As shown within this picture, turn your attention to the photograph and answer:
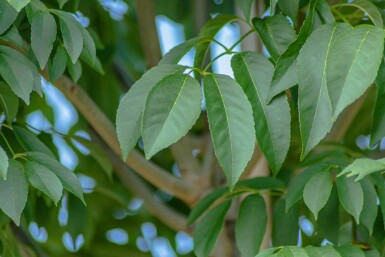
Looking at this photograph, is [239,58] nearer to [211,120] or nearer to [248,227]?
[211,120]

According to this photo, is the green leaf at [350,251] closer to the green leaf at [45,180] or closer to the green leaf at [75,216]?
the green leaf at [45,180]

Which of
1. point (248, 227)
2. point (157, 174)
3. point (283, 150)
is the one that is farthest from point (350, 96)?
point (157, 174)

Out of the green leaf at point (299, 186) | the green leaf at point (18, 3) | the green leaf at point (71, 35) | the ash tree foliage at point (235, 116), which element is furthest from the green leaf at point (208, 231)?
the green leaf at point (18, 3)

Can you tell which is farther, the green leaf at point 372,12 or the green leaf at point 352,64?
the green leaf at point 372,12

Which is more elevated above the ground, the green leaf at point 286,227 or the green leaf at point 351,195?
the green leaf at point 351,195

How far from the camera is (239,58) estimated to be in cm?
92

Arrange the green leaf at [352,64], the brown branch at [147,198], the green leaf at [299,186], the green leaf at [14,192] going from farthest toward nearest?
the brown branch at [147,198], the green leaf at [299,186], the green leaf at [14,192], the green leaf at [352,64]

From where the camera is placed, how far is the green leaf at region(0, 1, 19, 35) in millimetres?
903

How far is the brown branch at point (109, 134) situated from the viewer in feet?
4.05

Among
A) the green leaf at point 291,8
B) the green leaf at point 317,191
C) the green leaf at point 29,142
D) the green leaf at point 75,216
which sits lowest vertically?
the green leaf at point 75,216

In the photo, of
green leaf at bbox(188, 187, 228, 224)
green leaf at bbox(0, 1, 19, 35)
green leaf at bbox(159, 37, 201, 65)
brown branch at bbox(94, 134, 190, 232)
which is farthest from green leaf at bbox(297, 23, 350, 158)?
brown branch at bbox(94, 134, 190, 232)

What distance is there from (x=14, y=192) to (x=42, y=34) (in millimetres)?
184

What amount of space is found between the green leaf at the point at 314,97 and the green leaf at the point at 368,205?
0.89 feet

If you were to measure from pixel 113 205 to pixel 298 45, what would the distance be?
3.55ft
